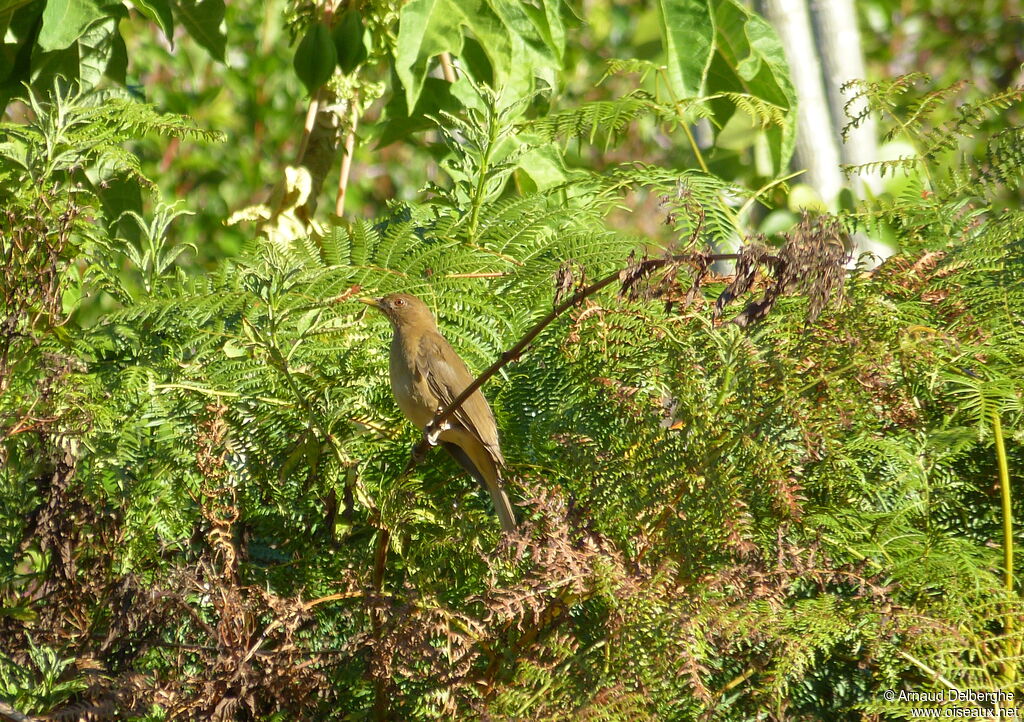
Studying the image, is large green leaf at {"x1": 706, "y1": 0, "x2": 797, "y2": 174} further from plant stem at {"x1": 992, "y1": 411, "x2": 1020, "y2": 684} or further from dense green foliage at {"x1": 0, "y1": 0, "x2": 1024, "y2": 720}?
plant stem at {"x1": 992, "y1": 411, "x2": 1020, "y2": 684}

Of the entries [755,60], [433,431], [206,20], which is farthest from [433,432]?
[206,20]

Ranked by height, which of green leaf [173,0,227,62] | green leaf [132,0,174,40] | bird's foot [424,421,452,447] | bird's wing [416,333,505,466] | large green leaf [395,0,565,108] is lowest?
bird's wing [416,333,505,466]

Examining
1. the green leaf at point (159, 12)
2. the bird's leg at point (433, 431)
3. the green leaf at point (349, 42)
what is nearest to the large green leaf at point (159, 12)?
the green leaf at point (159, 12)

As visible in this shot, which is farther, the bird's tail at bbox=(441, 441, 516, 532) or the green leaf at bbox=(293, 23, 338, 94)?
the green leaf at bbox=(293, 23, 338, 94)

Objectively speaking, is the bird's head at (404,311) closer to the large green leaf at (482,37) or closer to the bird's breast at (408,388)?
Answer: the bird's breast at (408,388)

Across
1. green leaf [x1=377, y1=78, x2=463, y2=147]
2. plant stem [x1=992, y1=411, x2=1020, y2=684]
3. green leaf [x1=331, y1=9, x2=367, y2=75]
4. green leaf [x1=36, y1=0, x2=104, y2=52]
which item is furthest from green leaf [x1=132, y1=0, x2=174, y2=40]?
plant stem [x1=992, y1=411, x2=1020, y2=684]

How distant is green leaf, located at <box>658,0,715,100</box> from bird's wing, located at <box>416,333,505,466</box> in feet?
3.40

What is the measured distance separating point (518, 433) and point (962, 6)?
869 cm

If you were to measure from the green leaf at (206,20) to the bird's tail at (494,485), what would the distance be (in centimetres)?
185

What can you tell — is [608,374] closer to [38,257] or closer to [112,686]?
[112,686]

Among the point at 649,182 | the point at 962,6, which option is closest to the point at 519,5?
the point at 649,182

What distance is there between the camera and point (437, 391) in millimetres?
3283

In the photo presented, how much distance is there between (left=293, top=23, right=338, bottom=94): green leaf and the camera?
313 centimetres

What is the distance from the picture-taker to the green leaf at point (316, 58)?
3129 millimetres
